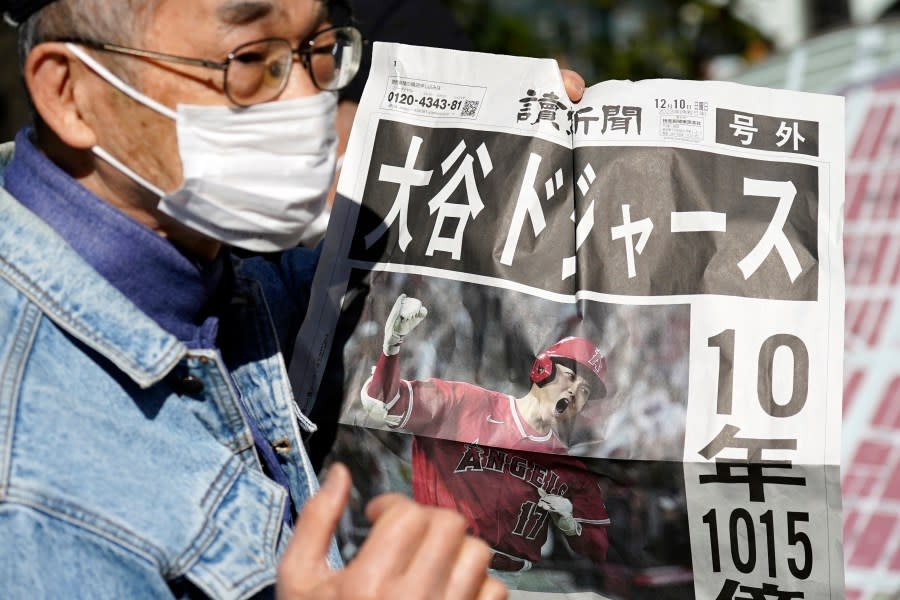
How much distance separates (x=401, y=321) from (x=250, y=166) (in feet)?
1.04

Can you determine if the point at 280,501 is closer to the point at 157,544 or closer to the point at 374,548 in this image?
the point at 157,544

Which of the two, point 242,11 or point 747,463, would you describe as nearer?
point 242,11

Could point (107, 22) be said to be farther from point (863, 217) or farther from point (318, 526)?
point (863, 217)

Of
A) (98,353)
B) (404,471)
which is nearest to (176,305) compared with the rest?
(98,353)

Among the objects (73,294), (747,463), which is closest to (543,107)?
(747,463)

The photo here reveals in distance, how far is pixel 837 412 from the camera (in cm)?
136

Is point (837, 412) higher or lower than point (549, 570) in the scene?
higher

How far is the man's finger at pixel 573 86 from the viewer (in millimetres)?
1499

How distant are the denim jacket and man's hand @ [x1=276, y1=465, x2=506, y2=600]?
0.21 metres

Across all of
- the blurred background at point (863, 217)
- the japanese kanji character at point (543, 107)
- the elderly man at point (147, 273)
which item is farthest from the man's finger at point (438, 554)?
the blurred background at point (863, 217)

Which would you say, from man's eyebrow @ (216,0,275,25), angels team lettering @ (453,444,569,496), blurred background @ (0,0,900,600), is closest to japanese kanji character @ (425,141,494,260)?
angels team lettering @ (453,444,569,496)

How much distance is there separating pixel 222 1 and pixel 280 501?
0.56 meters

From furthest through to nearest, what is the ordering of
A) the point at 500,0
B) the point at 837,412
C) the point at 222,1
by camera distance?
the point at 500,0, the point at 837,412, the point at 222,1

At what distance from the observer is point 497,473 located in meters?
1.41
